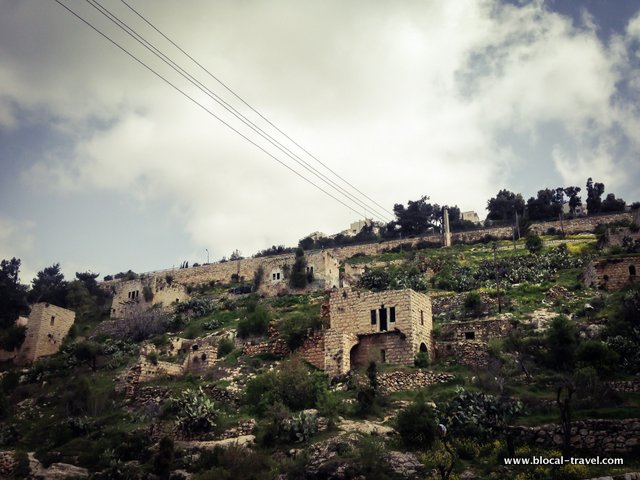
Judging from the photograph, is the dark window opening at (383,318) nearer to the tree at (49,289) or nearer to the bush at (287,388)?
the bush at (287,388)

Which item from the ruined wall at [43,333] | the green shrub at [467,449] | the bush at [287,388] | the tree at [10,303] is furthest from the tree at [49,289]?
the green shrub at [467,449]

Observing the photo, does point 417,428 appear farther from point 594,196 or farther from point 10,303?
point 594,196

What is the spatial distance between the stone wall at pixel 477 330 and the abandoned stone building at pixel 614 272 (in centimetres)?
1020

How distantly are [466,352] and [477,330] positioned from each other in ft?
9.90

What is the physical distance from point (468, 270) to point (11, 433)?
116 ft

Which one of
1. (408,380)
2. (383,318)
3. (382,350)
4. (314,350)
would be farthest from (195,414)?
(383,318)

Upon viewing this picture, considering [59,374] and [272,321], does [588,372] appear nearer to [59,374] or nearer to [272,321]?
[272,321]

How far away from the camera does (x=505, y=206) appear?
81.1m

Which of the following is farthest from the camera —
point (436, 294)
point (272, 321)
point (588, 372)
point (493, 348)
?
point (436, 294)

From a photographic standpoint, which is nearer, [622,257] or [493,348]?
[493,348]

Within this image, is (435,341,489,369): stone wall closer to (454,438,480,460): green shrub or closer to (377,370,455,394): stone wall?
(377,370,455,394): stone wall

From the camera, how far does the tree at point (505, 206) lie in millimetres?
79312

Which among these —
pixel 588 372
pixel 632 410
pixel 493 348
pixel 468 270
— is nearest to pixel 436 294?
pixel 468 270

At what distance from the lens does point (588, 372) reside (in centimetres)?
2564
